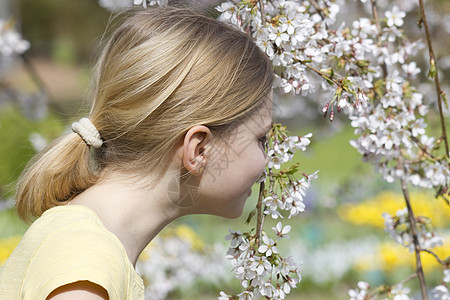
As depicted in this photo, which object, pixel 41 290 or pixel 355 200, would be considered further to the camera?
pixel 355 200

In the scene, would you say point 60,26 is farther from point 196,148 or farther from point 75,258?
point 75,258

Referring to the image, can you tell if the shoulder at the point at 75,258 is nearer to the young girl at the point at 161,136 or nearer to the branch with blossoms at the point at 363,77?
the young girl at the point at 161,136

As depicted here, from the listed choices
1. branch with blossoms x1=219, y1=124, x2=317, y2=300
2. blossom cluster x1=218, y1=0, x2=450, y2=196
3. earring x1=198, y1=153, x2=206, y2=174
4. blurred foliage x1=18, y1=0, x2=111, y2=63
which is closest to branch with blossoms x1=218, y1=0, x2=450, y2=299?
blossom cluster x1=218, y1=0, x2=450, y2=196

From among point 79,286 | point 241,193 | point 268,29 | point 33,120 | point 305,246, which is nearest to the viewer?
point 79,286

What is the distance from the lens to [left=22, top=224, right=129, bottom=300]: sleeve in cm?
108

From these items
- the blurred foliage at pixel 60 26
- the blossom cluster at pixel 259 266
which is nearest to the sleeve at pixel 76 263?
the blossom cluster at pixel 259 266

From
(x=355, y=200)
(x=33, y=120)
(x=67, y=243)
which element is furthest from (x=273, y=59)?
(x=355, y=200)

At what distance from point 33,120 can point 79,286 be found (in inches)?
96.9

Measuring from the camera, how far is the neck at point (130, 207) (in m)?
1.31

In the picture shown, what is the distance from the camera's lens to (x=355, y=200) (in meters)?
4.67

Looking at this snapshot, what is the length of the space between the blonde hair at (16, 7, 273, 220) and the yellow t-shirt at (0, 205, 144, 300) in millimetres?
148

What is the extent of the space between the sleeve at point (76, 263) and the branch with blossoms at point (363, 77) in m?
0.47

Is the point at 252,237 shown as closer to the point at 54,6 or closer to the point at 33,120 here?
the point at 33,120

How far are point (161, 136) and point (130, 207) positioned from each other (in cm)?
16
